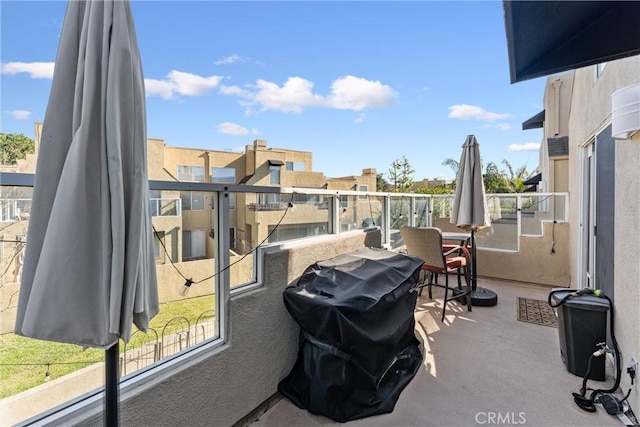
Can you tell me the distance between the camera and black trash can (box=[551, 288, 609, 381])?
2865 mm

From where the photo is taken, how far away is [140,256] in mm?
1193

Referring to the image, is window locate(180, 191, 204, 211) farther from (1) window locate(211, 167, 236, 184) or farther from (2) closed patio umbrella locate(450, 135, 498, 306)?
(1) window locate(211, 167, 236, 184)

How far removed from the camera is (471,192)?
5086 millimetres

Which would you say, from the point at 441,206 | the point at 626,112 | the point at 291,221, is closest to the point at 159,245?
the point at 291,221

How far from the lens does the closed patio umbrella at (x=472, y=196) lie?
16.5 feet

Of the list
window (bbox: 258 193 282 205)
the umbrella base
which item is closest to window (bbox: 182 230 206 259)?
window (bbox: 258 193 282 205)

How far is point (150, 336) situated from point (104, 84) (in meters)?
1.38

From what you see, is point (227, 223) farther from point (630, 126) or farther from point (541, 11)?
point (630, 126)

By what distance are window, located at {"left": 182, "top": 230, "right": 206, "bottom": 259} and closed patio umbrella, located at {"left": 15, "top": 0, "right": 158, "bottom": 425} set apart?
809 millimetres

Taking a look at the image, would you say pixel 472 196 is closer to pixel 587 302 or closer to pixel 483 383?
pixel 587 302

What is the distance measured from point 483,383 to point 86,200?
3.33 m

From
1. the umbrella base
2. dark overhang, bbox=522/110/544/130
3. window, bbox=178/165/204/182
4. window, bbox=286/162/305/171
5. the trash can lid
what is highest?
dark overhang, bbox=522/110/544/130

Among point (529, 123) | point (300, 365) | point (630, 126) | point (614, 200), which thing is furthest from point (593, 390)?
point (529, 123)

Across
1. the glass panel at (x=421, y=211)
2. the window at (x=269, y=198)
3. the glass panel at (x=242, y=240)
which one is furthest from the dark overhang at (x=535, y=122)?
the glass panel at (x=242, y=240)
